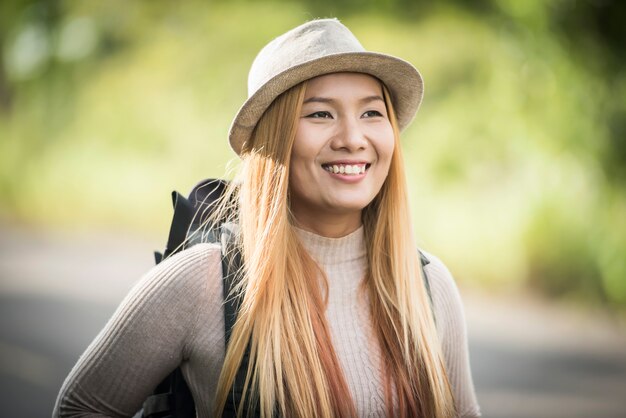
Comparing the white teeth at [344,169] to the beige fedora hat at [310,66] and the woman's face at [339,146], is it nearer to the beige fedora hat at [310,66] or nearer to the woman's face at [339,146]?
the woman's face at [339,146]

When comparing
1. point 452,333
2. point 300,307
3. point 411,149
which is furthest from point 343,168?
point 411,149

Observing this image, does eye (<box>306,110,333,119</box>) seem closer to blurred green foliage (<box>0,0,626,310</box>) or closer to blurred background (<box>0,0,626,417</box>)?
blurred background (<box>0,0,626,417</box>)

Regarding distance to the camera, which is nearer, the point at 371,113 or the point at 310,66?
the point at 310,66

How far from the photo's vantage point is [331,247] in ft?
7.85

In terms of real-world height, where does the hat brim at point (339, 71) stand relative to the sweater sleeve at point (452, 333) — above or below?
above

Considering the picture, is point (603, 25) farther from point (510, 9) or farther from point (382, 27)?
point (382, 27)

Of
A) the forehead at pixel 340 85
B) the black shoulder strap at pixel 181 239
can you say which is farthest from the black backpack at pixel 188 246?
the forehead at pixel 340 85

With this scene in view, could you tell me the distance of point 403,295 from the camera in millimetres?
2338

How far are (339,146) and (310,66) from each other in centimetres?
24

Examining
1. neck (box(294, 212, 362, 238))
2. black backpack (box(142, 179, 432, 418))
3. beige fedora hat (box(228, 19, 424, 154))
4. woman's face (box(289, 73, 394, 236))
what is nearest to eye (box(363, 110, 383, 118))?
woman's face (box(289, 73, 394, 236))

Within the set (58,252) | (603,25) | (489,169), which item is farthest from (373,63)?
(58,252)

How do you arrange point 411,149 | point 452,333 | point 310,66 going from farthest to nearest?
1. point 411,149
2. point 452,333
3. point 310,66

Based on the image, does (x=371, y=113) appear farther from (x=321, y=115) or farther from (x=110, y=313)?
(x=110, y=313)

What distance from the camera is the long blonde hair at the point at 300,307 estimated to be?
208cm
